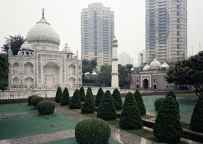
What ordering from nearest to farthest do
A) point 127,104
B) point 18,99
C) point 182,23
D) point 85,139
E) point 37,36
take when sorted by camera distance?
point 85,139 → point 127,104 → point 18,99 → point 37,36 → point 182,23

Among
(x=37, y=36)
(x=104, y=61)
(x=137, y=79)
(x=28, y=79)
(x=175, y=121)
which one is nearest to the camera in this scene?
(x=175, y=121)

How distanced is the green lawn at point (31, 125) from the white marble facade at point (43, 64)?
23.9 metres

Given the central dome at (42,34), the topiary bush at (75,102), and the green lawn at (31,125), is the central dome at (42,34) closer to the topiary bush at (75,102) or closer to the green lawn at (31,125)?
the topiary bush at (75,102)

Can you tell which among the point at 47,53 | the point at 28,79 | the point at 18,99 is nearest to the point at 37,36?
the point at 47,53

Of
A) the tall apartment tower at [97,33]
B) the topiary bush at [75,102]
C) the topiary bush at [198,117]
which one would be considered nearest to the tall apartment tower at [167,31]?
the tall apartment tower at [97,33]

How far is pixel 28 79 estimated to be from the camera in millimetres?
41469

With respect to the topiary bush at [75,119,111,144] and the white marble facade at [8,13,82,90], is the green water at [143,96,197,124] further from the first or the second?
the white marble facade at [8,13,82,90]

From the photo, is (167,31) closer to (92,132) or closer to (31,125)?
(31,125)

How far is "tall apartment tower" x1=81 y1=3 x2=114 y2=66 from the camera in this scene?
9194cm

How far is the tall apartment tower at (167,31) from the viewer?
248 feet

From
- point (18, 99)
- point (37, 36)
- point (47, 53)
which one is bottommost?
point (18, 99)

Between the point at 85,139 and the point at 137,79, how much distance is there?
5111 centimetres

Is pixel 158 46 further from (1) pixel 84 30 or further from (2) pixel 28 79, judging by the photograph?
(2) pixel 28 79

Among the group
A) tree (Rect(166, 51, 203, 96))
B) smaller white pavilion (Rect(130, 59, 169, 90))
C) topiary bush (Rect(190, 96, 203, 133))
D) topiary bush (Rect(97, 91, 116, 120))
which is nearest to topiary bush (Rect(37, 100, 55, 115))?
topiary bush (Rect(97, 91, 116, 120))
